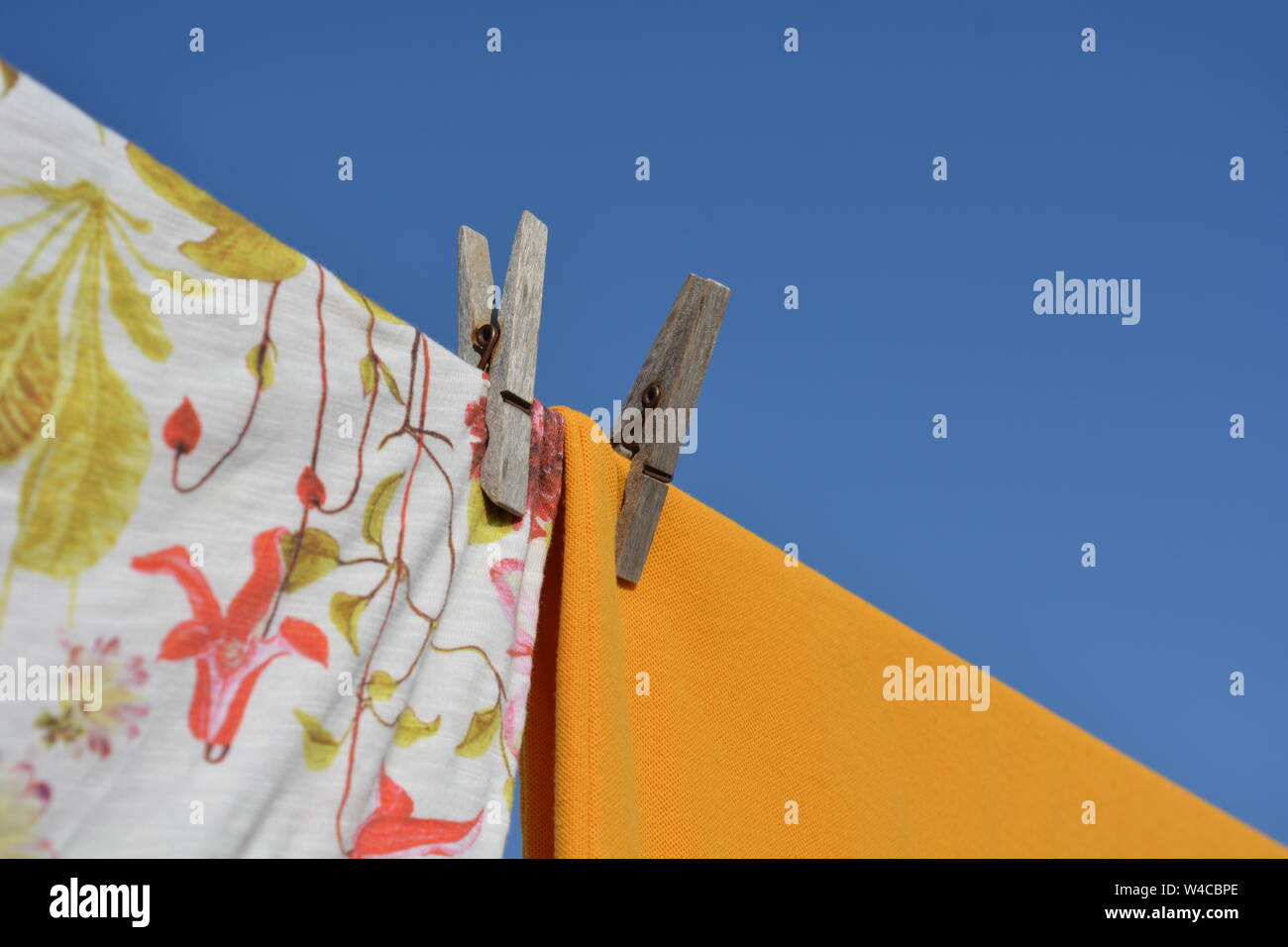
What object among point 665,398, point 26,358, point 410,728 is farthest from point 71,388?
point 665,398

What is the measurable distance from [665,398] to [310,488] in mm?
240

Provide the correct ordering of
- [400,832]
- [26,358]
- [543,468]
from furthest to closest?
[543,468] → [400,832] → [26,358]

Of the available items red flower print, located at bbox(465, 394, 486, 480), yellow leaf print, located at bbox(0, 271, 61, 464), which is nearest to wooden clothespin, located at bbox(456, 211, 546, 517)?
red flower print, located at bbox(465, 394, 486, 480)

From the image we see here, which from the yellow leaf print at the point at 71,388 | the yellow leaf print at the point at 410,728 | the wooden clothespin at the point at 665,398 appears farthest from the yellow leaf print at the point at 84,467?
the wooden clothespin at the point at 665,398

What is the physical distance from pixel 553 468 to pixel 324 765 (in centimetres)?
21

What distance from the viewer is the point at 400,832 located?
0.45m

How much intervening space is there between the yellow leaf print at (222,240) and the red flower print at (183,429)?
6 cm

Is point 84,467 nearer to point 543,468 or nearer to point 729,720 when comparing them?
point 543,468

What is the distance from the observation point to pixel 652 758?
0.60 m

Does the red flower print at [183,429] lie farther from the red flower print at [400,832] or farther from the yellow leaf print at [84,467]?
the red flower print at [400,832]

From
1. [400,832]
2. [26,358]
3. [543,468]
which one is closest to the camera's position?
[26,358]
